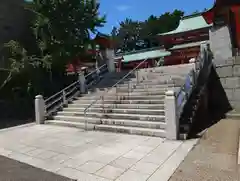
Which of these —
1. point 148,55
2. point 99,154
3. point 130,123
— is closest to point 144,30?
point 148,55

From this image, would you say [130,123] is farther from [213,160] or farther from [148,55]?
[148,55]

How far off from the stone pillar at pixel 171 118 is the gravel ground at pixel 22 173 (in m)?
3.49

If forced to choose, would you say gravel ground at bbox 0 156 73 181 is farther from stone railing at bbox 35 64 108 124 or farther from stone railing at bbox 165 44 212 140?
stone railing at bbox 35 64 108 124

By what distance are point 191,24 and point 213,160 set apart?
18658mm

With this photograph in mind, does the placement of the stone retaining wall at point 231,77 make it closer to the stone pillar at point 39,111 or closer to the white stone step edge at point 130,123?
the white stone step edge at point 130,123

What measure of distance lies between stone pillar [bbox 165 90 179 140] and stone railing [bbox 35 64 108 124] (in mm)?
6257

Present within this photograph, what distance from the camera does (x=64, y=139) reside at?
7.24 meters

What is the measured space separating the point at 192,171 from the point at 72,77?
12252mm

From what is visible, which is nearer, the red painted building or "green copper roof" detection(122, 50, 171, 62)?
the red painted building

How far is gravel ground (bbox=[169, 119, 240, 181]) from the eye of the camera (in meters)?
4.06

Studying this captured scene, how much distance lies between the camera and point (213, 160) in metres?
4.79

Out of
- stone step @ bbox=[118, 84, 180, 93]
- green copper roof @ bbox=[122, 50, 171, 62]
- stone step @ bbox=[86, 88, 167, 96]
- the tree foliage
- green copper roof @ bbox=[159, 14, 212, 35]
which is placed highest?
the tree foliage

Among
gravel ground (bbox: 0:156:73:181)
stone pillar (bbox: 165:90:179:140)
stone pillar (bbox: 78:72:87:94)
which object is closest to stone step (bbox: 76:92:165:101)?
stone pillar (bbox: 78:72:87:94)

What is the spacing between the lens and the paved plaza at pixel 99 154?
443 centimetres
